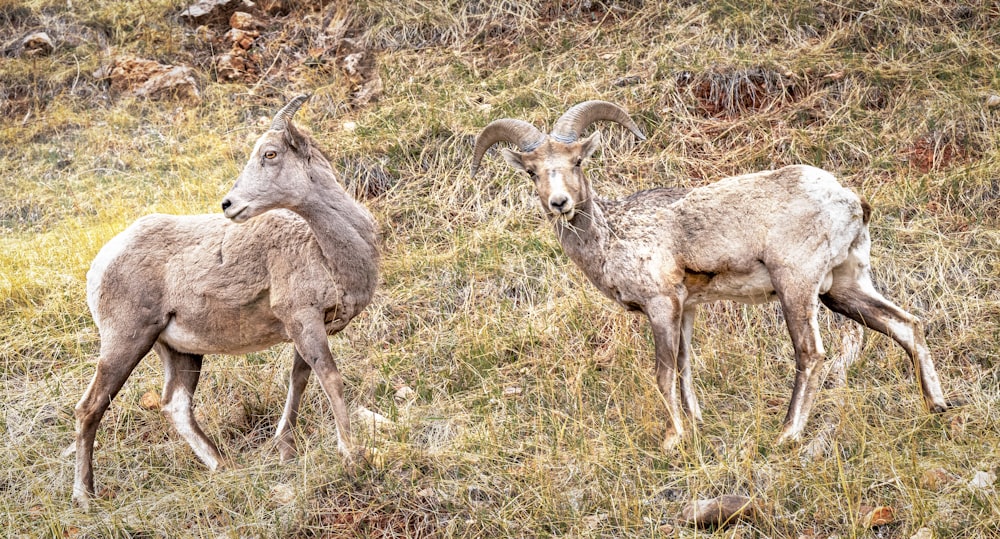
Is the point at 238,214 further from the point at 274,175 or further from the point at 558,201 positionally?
the point at 558,201

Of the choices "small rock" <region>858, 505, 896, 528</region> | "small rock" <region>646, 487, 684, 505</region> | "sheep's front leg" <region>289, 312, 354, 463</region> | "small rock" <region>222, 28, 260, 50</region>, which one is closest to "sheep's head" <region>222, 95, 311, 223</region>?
"sheep's front leg" <region>289, 312, 354, 463</region>

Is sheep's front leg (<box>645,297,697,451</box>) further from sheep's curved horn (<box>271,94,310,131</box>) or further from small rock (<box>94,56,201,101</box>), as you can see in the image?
small rock (<box>94,56,201,101</box>)

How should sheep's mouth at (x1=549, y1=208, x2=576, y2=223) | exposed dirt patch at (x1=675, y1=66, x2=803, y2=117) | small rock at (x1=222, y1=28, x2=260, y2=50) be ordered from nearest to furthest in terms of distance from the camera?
sheep's mouth at (x1=549, y1=208, x2=576, y2=223) < exposed dirt patch at (x1=675, y1=66, x2=803, y2=117) < small rock at (x1=222, y1=28, x2=260, y2=50)

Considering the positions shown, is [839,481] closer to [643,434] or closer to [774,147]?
[643,434]

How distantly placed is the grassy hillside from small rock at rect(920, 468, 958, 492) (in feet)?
0.07

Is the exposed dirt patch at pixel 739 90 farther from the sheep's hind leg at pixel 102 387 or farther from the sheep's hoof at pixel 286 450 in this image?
the sheep's hind leg at pixel 102 387

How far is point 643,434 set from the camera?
16.5 feet

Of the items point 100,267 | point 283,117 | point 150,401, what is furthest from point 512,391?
point 100,267

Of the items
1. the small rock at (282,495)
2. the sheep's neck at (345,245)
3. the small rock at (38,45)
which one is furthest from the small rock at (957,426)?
the small rock at (38,45)

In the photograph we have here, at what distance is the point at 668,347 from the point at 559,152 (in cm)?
131

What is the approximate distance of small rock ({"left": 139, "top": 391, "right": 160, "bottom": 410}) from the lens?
6.47 metres

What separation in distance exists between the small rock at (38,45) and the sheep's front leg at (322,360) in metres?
8.74

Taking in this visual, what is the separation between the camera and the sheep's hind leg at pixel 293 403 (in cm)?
583

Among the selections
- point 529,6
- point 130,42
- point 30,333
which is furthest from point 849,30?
point 130,42
